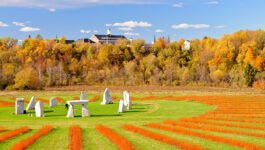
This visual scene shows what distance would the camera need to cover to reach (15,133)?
2016cm

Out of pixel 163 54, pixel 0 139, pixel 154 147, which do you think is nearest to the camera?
pixel 154 147

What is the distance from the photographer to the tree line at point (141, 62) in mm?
91062

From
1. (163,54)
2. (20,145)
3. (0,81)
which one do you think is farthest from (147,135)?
(163,54)

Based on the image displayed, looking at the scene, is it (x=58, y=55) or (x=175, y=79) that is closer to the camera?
(x=175, y=79)

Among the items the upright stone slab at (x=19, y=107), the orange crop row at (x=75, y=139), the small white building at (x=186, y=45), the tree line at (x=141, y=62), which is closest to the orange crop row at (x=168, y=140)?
the orange crop row at (x=75, y=139)

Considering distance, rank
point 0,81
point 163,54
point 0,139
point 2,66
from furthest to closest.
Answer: point 163,54
point 2,66
point 0,81
point 0,139

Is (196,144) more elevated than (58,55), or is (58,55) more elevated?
(58,55)

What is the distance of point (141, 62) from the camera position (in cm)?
10900

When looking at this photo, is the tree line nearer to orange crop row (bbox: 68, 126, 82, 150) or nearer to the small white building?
the small white building

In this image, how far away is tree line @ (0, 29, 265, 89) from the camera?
91062mm

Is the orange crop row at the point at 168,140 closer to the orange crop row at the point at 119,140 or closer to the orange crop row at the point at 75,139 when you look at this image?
the orange crop row at the point at 119,140

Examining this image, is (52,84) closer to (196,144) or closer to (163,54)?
(163,54)

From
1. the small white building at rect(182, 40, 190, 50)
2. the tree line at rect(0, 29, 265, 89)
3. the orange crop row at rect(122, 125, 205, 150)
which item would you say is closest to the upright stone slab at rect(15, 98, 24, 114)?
the orange crop row at rect(122, 125, 205, 150)

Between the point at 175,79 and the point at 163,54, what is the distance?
15.2m
